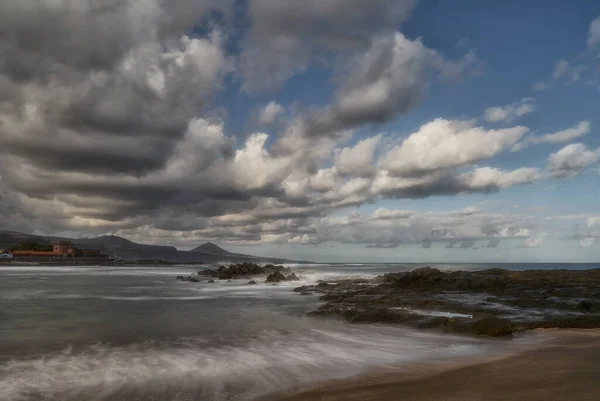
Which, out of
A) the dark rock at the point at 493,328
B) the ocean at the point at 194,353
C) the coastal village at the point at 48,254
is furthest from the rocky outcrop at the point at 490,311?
the coastal village at the point at 48,254

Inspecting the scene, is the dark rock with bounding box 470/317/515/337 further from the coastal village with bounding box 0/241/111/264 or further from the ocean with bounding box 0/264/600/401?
the coastal village with bounding box 0/241/111/264

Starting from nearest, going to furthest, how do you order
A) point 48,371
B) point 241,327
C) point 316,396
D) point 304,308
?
point 316,396 < point 48,371 < point 241,327 < point 304,308

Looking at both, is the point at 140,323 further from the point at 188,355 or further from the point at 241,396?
the point at 241,396

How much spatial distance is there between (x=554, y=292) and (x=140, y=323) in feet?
60.5

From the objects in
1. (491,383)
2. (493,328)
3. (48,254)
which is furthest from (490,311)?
(48,254)

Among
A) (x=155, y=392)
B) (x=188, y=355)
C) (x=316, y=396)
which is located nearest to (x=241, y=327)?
(x=188, y=355)

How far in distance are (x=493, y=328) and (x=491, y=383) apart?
16.0ft

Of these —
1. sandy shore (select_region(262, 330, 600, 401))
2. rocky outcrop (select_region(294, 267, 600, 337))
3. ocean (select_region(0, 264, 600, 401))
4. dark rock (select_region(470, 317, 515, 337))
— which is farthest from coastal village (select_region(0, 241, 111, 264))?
sandy shore (select_region(262, 330, 600, 401))

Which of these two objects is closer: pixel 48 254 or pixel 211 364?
pixel 211 364

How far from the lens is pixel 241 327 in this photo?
40.6ft

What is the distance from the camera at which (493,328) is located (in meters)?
9.65

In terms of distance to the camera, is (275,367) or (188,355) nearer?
(275,367)

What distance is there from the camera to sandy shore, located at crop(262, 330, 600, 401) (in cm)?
481

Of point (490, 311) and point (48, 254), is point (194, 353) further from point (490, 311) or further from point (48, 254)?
point (48, 254)
